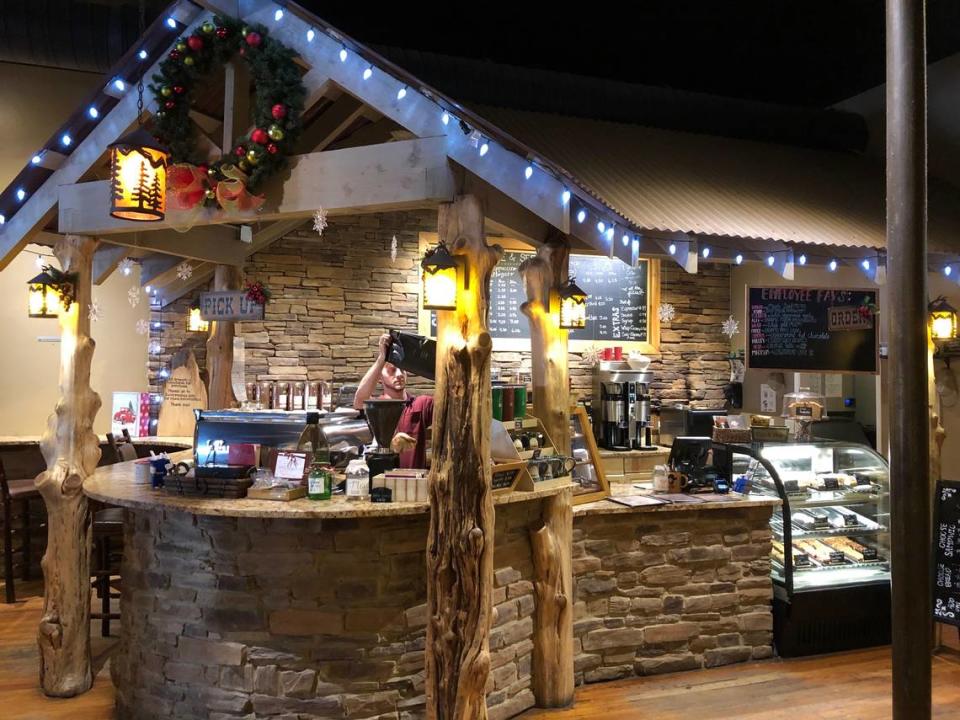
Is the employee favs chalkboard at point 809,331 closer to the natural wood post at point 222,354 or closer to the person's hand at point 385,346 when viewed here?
the person's hand at point 385,346

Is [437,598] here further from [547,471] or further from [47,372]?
[47,372]

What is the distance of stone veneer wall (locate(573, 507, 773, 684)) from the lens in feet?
17.7

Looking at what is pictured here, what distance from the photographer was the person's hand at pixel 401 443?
15.3ft

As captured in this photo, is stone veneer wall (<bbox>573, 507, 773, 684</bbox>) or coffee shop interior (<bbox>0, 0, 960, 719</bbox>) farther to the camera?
stone veneer wall (<bbox>573, 507, 773, 684</bbox>)

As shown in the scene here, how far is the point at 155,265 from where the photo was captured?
810cm

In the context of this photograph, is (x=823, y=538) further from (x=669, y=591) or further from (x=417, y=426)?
(x=417, y=426)

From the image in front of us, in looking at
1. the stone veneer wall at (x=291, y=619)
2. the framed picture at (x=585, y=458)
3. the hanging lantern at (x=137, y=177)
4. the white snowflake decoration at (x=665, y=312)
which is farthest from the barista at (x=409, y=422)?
the white snowflake decoration at (x=665, y=312)

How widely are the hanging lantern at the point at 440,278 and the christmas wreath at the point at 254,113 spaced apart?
4.09 feet

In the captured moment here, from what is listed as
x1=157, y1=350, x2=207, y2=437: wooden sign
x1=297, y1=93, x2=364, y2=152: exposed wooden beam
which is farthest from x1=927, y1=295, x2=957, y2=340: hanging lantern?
x1=157, y1=350, x2=207, y2=437: wooden sign

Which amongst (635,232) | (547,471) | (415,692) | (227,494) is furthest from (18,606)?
(635,232)

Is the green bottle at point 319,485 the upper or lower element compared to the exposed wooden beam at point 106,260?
lower

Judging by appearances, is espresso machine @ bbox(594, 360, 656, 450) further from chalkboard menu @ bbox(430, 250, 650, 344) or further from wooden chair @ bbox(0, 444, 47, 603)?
wooden chair @ bbox(0, 444, 47, 603)

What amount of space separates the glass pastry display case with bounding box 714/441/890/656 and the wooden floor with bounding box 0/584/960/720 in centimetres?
21

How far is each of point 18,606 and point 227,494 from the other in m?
4.00
